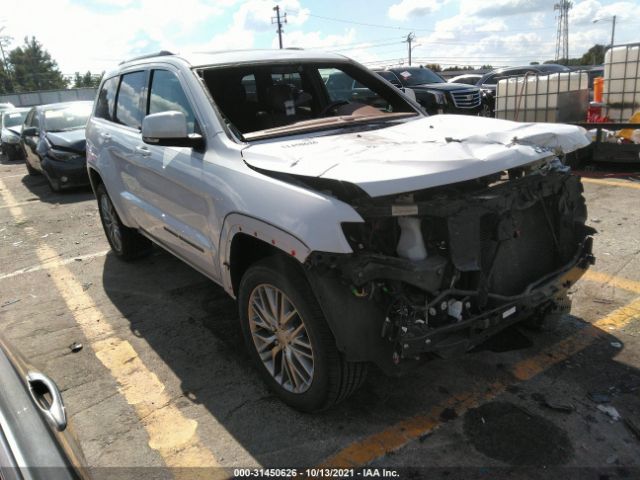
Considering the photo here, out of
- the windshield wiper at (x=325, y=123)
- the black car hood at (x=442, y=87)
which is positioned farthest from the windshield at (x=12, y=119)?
the windshield wiper at (x=325, y=123)

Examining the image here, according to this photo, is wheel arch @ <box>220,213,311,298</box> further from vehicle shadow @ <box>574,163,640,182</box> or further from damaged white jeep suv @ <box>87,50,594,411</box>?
vehicle shadow @ <box>574,163,640,182</box>

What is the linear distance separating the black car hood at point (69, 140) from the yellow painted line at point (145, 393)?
5.73m

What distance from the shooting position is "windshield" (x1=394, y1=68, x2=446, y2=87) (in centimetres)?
1424

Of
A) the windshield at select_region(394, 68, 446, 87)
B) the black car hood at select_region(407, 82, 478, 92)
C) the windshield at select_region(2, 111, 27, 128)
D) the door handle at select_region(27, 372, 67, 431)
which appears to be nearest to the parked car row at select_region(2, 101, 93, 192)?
the windshield at select_region(2, 111, 27, 128)

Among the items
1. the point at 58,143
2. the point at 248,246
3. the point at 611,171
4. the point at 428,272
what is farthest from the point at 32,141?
the point at 428,272

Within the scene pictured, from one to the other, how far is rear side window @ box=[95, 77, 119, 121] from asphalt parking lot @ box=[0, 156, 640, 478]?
180 centimetres

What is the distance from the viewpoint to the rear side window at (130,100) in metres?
4.38

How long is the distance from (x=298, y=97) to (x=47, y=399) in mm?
3265

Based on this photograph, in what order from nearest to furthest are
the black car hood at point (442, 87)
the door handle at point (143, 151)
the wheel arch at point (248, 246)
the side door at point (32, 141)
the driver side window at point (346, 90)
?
the wheel arch at point (248, 246), the door handle at point (143, 151), the driver side window at point (346, 90), the side door at point (32, 141), the black car hood at point (442, 87)

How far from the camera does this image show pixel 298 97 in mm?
4359

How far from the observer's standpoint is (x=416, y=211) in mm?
2441

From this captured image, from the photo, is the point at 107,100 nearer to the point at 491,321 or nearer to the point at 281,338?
the point at 281,338

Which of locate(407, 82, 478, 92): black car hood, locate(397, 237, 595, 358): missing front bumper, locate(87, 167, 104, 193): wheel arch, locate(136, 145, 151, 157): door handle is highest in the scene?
locate(407, 82, 478, 92): black car hood

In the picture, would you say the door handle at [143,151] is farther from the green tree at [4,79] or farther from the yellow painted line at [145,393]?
the green tree at [4,79]
